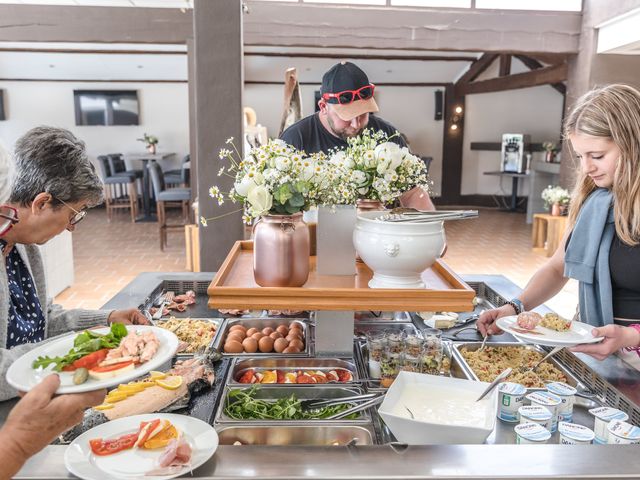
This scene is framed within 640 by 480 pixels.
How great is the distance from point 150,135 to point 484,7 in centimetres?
777

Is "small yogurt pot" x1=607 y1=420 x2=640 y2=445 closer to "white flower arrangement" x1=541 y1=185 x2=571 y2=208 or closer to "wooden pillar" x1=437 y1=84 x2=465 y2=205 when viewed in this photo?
"white flower arrangement" x1=541 y1=185 x2=571 y2=208

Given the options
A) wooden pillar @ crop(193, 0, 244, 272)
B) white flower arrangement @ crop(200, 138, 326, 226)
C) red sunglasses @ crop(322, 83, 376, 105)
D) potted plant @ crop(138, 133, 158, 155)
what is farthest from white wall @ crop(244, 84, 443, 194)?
white flower arrangement @ crop(200, 138, 326, 226)

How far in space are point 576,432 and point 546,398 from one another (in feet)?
0.52

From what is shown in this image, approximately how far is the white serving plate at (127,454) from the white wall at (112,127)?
11.3 metres

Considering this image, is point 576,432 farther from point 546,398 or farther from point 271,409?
point 271,409

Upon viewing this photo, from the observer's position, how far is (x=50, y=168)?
56.8 inches

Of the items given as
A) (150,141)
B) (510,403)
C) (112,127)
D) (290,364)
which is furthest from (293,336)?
(112,127)

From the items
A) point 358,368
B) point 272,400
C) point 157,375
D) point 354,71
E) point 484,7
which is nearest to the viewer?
point 157,375

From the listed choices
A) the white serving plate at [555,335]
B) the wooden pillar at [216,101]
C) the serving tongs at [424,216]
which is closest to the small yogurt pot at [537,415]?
the white serving plate at [555,335]

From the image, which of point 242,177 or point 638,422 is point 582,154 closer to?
point 638,422

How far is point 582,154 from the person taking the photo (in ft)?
5.70

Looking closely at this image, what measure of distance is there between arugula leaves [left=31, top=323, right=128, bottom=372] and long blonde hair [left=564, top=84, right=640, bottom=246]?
146cm

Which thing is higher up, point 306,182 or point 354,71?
point 354,71

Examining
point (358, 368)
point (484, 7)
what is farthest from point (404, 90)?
point (358, 368)
